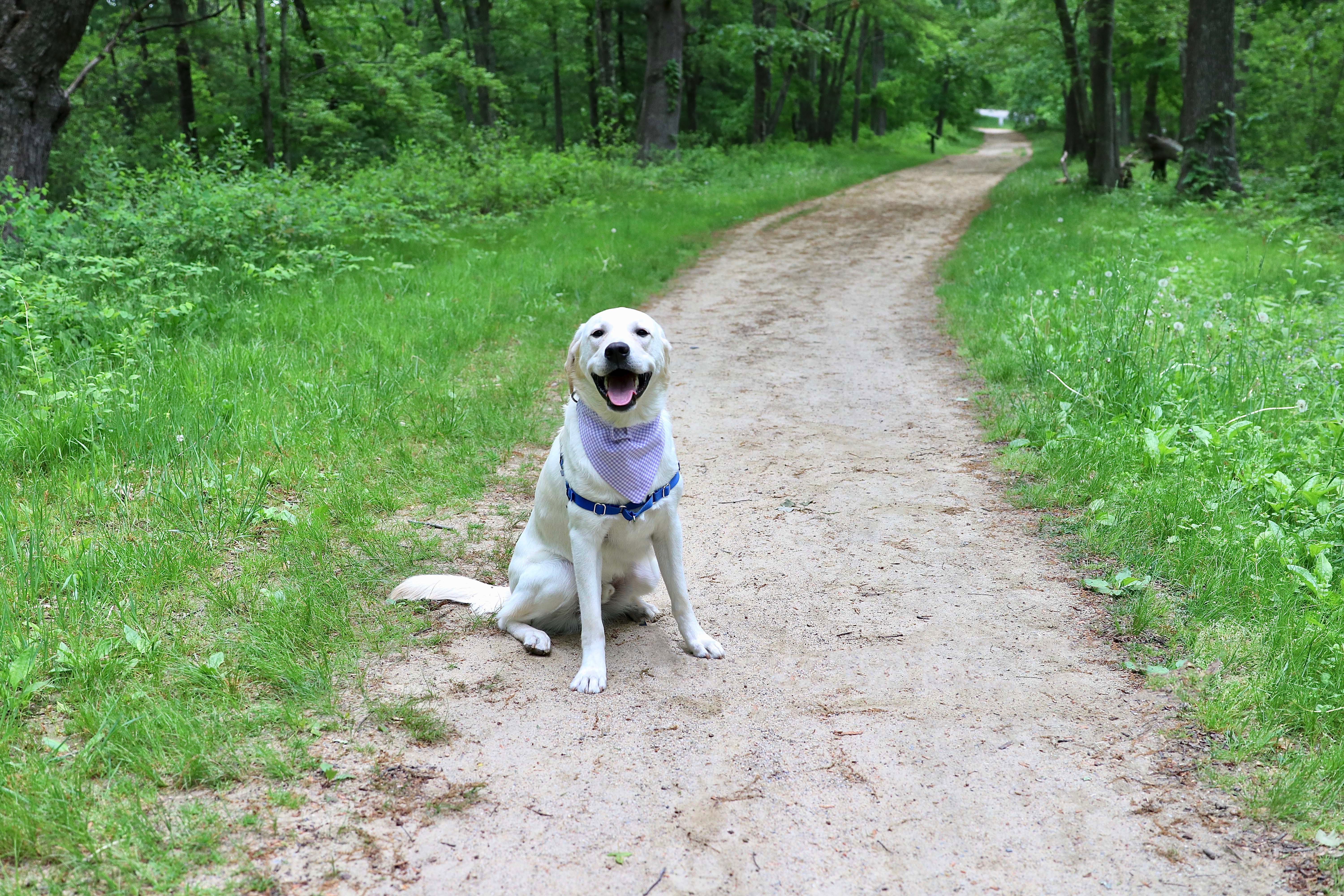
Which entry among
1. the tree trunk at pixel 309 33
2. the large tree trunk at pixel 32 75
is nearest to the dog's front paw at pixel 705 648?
the large tree trunk at pixel 32 75

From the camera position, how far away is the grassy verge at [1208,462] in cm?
337

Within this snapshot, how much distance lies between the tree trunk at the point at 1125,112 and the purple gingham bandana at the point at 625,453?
32.3 meters

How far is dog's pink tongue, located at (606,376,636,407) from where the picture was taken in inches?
144

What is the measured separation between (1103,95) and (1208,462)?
644 inches

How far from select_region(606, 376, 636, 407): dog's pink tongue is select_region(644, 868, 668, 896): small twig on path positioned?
5.56 feet

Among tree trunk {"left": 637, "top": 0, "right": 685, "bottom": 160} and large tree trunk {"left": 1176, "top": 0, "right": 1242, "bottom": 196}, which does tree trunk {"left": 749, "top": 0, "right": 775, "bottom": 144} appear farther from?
large tree trunk {"left": 1176, "top": 0, "right": 1242, "bottom": 196}

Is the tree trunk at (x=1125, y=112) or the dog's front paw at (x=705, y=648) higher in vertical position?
the tree trunk at (x=1125, y=112)

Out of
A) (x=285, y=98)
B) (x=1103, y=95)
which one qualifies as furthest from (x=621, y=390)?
(x=285, y=98)

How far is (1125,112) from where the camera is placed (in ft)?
110

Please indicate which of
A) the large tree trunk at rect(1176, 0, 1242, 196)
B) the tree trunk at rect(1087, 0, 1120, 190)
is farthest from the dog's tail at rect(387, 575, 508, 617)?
the tree trunk at rect(1087, 0, 1120, 190)

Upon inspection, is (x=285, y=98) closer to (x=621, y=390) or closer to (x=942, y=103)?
(x=621, y=390)

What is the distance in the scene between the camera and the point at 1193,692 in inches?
139

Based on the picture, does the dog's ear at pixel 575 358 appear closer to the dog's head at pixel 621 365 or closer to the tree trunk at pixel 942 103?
the dog's head at pixel 621 365

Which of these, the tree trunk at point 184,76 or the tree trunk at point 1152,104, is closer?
the tree trunk at point 184,76
